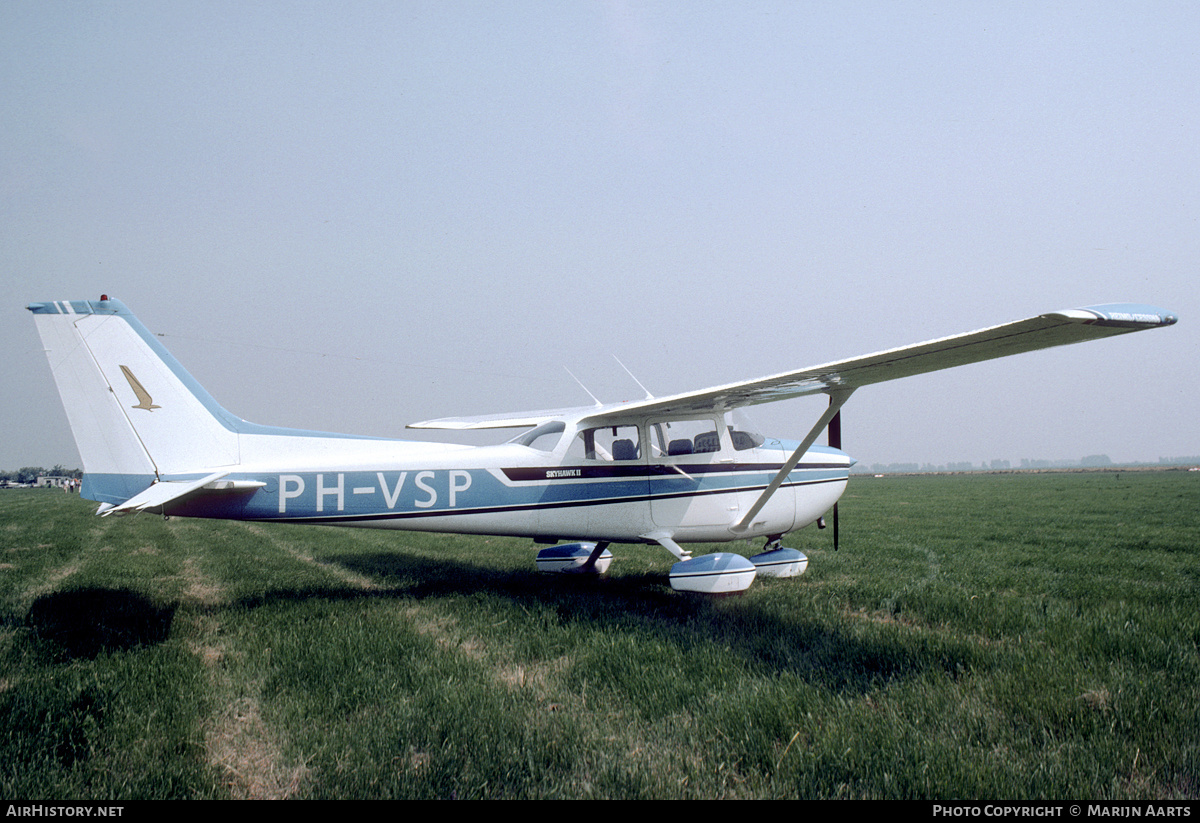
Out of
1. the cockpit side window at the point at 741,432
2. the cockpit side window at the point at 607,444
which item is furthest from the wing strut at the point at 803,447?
the cockpit side window at the point at 607,444

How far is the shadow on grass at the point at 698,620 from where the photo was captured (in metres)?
4.07

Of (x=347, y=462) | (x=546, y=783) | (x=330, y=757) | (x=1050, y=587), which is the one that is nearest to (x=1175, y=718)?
(x=546, y=783)

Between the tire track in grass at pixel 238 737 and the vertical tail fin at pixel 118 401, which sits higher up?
the vertical tail fin at pixel 118 401

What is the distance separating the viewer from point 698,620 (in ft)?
18.0

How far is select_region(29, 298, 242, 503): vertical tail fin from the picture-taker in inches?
235

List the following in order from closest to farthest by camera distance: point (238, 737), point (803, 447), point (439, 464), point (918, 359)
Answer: point (238, 737) < point (918, 359) < point (803, 447) < point (439, 464)

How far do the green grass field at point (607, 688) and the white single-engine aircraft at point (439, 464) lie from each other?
0.89 metres

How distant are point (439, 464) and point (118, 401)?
3.28 m

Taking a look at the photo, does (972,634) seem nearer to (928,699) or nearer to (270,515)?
(928,699)

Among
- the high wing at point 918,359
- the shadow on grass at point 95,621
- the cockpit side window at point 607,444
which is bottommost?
the shadow on grass at point 95,621

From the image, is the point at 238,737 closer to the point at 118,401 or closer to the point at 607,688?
the point at 607,688

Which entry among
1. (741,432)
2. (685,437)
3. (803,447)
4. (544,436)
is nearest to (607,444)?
(544,436)

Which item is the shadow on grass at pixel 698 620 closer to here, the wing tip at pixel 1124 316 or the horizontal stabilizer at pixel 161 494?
the horizontal stabilizer at pixel 161 494

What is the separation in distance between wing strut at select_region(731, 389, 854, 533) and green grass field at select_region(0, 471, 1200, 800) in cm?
81
